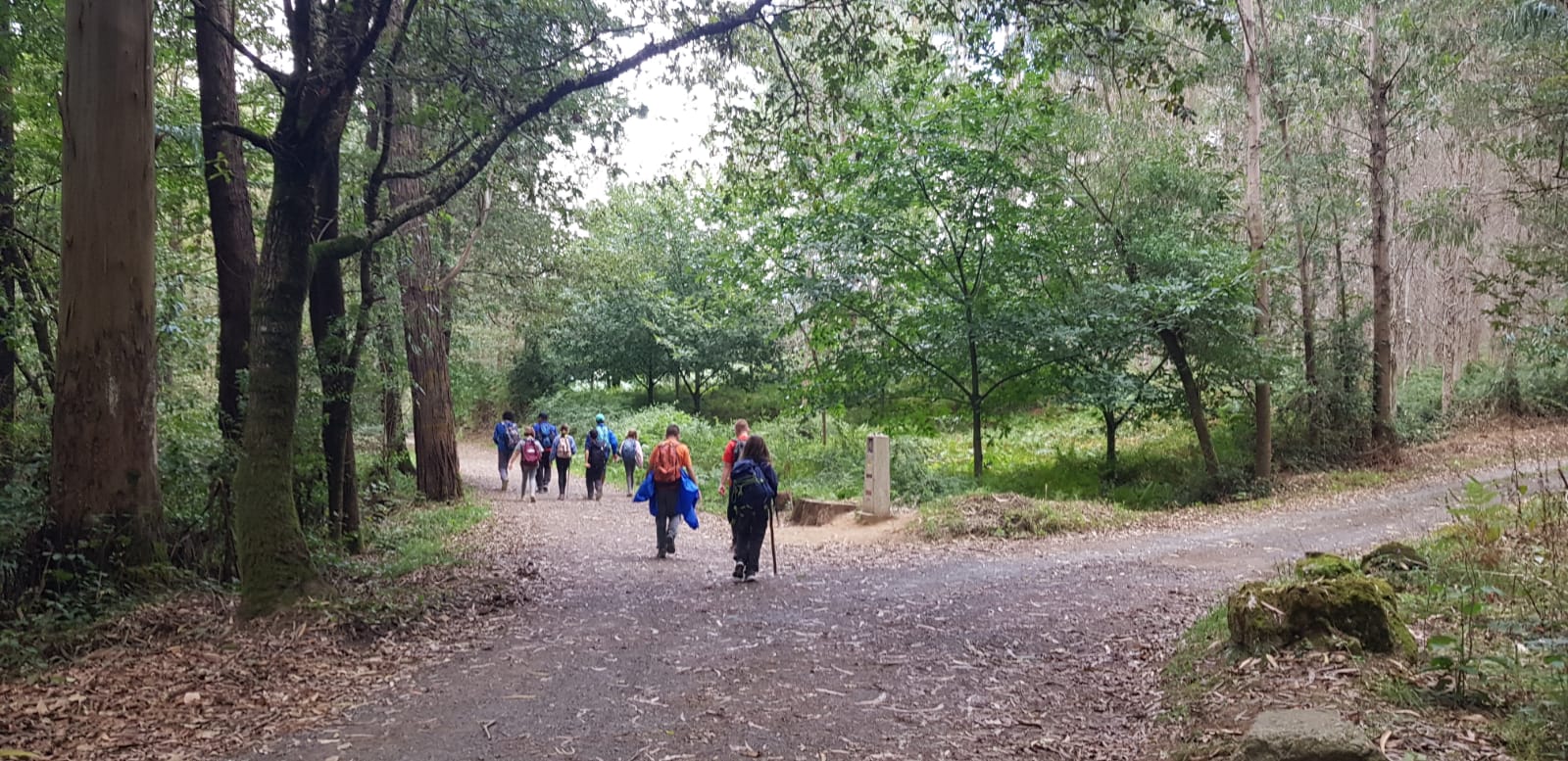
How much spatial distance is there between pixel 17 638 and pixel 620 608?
4.27m

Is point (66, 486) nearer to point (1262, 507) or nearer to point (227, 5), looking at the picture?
point (227, 5)

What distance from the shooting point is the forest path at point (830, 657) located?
462cm

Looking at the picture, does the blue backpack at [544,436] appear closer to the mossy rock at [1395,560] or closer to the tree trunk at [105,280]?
the tree trunk at [105,280]

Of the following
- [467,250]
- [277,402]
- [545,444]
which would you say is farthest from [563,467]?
[277,402]

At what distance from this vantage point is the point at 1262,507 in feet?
48.5

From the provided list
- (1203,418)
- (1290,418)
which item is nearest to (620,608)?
(1203,418)

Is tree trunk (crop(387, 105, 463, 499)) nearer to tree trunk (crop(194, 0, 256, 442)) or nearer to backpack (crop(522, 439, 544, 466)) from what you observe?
backpack (crop(522, 439, 544, 466))

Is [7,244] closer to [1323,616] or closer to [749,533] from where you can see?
[749,533]

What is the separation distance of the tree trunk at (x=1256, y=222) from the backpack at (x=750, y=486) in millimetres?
11277

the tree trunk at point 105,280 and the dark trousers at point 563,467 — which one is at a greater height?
the tree trunk at point 105,280

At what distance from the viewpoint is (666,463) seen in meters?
10.6

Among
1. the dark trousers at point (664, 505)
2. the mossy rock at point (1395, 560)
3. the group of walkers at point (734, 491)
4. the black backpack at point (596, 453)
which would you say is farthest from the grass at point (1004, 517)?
the black backpack at point (596, 453)

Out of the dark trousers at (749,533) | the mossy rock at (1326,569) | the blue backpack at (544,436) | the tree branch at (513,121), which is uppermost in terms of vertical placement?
the tree branch at (513,121)

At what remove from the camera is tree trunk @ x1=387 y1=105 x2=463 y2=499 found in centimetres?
1427
